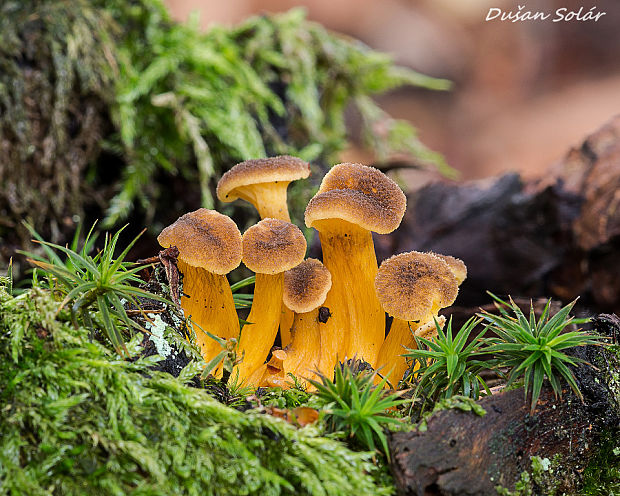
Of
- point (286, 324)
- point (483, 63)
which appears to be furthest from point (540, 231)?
point (483, 63)

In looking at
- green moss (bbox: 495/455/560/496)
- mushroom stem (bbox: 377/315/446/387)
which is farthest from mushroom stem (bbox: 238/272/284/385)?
green moss (bbox: 495/455/560/496)

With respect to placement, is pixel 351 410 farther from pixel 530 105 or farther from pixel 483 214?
pixel 530 105

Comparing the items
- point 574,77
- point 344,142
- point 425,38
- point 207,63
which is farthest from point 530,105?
point 207,63

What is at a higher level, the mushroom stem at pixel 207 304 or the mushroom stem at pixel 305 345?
the mushroom stem at pixel 207 304

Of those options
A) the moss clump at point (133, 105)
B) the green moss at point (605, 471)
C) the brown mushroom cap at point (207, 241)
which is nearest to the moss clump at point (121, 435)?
the brown mushroom cap at point (207, 241)

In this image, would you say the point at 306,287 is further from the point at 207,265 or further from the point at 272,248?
the point at 207,265

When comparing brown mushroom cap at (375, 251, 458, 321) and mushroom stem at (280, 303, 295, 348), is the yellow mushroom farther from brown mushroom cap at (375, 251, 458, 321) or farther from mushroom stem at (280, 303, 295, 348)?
brown mushroom cap at (375, 251, 458, 321)

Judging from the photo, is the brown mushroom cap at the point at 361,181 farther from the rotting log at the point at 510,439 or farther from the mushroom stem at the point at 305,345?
the rotting log at the point at 510,439
